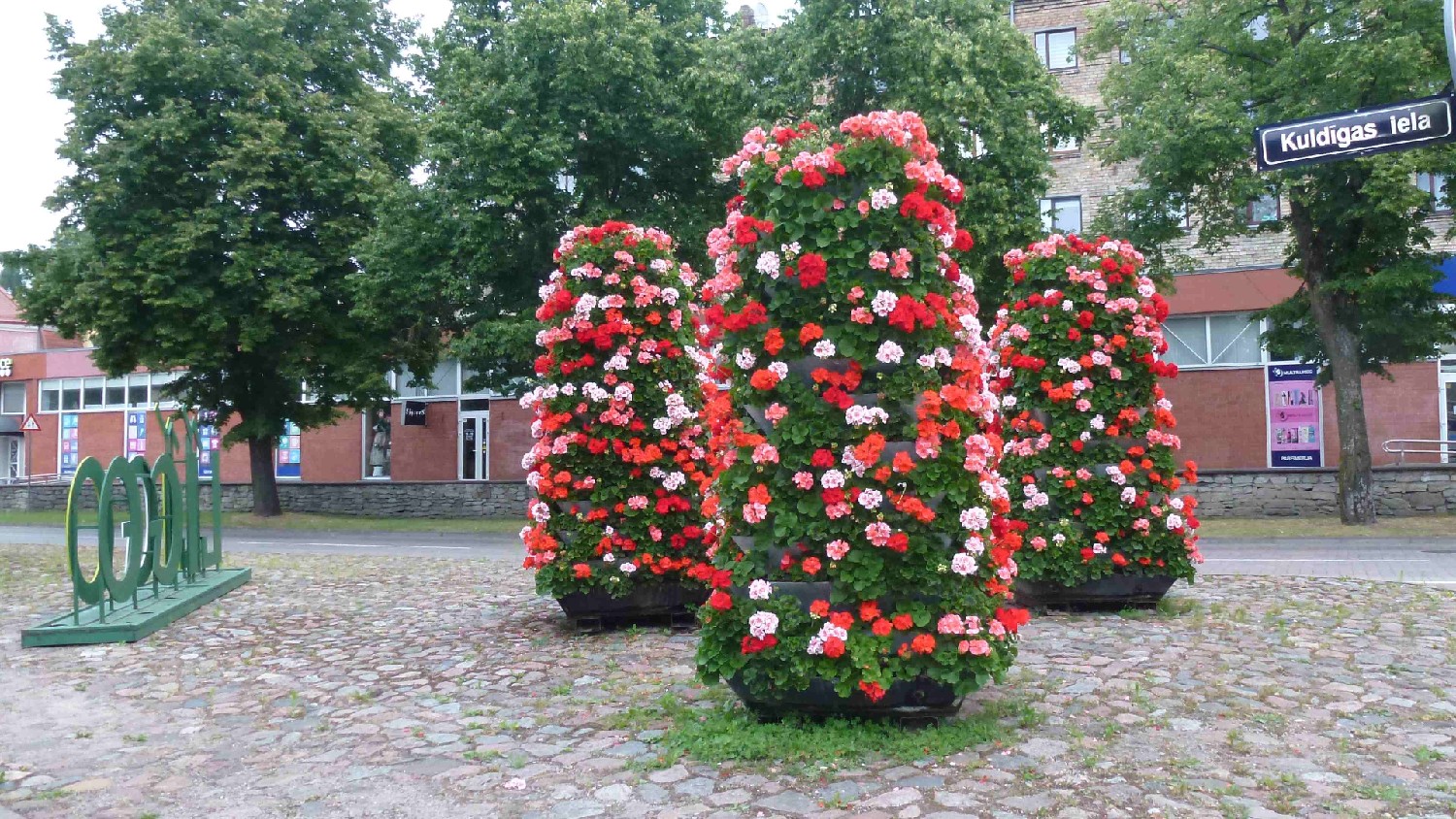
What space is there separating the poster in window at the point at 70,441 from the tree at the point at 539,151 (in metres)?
28.1

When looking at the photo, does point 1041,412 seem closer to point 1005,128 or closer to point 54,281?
point 1005,128

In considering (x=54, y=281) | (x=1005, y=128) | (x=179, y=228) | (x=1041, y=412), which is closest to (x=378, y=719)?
(x=1041, y=412)

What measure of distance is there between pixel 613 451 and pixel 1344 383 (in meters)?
16.1

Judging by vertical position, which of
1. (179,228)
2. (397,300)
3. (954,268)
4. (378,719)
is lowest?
(378,719)

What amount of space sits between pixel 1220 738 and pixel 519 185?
17232 mm

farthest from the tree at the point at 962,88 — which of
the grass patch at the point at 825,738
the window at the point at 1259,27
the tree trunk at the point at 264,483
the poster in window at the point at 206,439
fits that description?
the tree trunk at the point at 264,483

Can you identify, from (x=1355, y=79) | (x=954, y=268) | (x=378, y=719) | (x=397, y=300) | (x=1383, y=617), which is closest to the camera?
(x=954, y=268)

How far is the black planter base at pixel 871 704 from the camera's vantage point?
5.61 metres

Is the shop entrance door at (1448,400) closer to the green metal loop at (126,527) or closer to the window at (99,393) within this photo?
the green metal loop at (126,527)

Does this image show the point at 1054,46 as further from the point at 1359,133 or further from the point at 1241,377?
the point at 1359,133

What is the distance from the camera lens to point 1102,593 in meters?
9.52

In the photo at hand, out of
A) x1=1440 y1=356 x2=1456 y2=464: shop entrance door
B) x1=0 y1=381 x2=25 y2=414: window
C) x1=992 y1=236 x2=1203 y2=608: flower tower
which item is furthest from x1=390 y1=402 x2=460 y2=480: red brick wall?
x1=992 y1=236 x2=1203 y2=608: flower tower

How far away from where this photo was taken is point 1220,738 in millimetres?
5598

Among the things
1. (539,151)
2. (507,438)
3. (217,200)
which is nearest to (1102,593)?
(539,151)
